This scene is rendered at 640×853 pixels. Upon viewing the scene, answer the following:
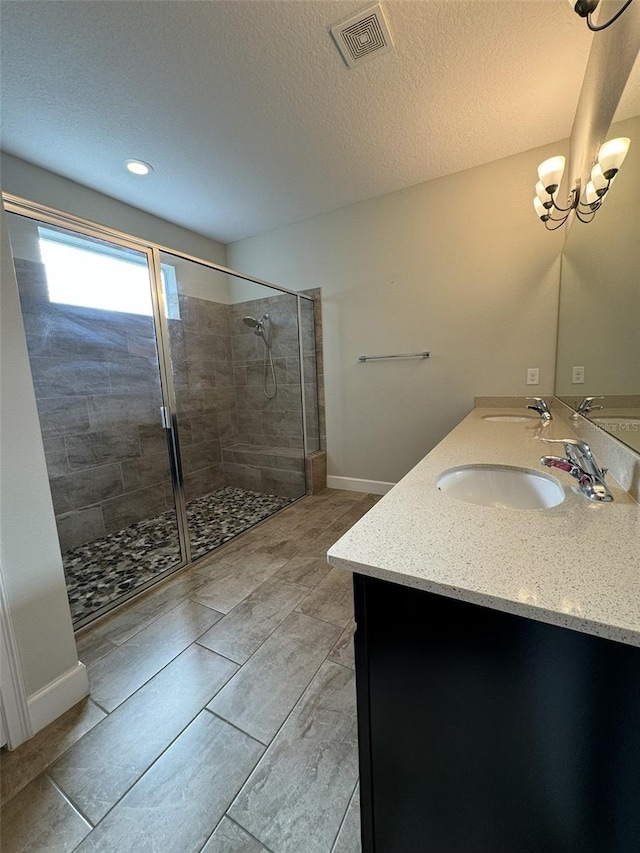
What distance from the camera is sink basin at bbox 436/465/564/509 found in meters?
1.00

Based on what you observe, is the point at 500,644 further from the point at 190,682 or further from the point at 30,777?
the point at 30,777

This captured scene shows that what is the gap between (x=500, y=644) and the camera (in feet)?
1.61

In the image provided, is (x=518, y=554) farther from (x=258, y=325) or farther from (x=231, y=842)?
(x=258, y=325)

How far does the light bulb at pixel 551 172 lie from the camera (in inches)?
61.9

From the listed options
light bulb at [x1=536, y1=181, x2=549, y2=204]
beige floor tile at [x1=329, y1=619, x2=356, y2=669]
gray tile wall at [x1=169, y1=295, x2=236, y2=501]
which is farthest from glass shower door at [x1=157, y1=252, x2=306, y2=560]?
light bulb at [x1=536, y1=181, x2=549, y2=204]

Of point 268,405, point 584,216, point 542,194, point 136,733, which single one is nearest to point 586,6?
point 584,216

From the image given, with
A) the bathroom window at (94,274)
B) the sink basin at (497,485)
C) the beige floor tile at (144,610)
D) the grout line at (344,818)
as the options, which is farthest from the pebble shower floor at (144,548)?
the sink basin at (497,485)

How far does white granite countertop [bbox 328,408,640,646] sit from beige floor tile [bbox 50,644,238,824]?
101cm

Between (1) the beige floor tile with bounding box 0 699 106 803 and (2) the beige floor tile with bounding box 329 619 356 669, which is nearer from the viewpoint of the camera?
(1) the beige floor tile with bounding box 0 699 106 803

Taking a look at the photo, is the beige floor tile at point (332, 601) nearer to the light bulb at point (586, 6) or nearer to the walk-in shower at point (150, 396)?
the walk-in shower at point (150, 396)

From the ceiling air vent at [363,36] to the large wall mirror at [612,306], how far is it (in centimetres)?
100

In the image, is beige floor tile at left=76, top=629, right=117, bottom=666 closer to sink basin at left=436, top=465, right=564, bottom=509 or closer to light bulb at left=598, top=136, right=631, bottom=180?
sink basin at left=436, top=465, right=564, bottom=509

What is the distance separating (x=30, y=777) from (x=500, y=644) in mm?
1381

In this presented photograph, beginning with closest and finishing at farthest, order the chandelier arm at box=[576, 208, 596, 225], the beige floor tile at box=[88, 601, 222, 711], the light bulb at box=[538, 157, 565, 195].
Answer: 1. the beige floor tile at box=[88, 601, 222, 711]
2. the chandelier arm at box=[576, 208, 596, 225]
3. the light bulb at box=[538, 157, 565, 195]
